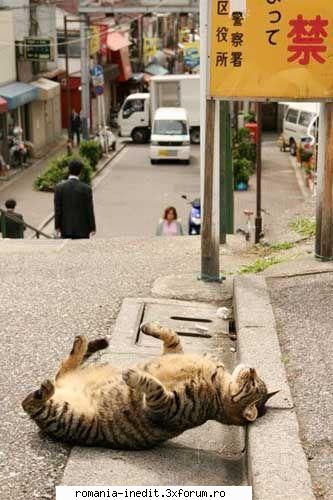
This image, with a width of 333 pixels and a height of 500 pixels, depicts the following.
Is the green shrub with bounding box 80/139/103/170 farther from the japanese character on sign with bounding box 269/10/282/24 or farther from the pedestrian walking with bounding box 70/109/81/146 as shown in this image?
the japanese character on sign with bounding box 269/10/282/24

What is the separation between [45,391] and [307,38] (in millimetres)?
4523

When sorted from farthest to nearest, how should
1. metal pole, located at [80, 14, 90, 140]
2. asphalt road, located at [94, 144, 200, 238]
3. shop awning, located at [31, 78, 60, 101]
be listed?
metal pole, located at [80, 14, 90, 140]
shop awning, located at [31, 78, 60, 101]
asphalt road, located at [94, 144, 200, 238]

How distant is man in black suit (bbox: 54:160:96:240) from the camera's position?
36.6ft

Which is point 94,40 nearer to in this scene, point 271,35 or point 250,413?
point 271,35

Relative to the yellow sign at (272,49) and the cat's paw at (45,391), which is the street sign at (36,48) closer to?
the yellow sign at (272,49)

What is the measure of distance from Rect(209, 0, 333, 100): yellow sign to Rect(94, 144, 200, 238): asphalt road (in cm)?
1159

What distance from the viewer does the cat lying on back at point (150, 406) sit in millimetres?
4980

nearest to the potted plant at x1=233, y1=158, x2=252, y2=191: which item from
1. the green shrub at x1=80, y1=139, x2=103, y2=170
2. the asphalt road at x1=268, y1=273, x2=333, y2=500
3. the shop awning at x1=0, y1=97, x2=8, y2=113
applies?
the green shrub at x1=80, y1=139, x2=103, y2=170

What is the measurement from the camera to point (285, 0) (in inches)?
317

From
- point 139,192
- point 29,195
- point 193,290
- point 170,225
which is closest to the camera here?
point 193,290

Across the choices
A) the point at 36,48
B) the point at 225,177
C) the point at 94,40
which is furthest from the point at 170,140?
the point at 225,177

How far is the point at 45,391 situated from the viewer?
16.6ft

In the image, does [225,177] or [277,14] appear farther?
[225,177]

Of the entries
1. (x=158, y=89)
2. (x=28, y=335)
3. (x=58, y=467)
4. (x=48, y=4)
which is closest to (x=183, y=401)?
(x=58, y=467)
